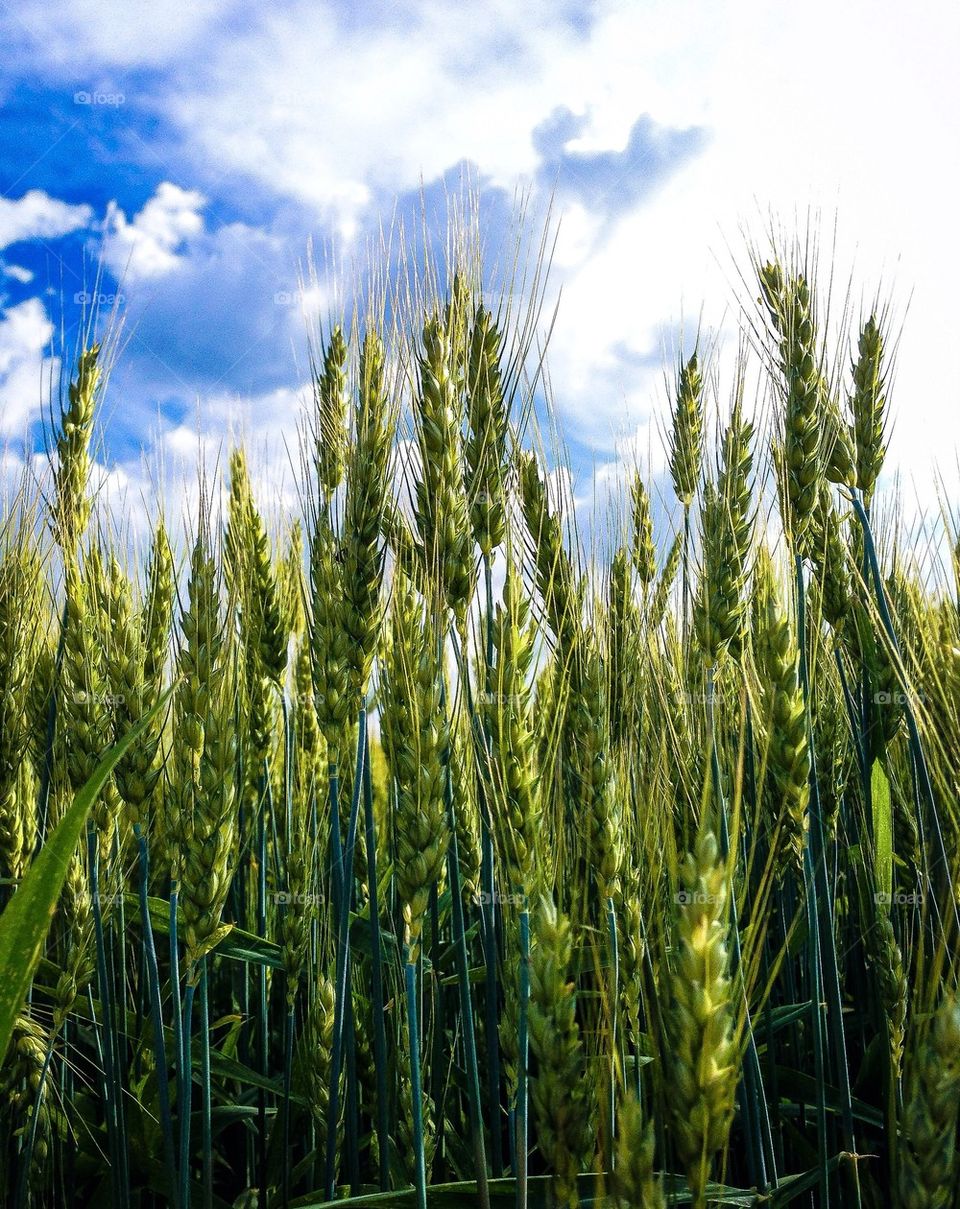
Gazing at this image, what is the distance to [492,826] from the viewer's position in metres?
1.52

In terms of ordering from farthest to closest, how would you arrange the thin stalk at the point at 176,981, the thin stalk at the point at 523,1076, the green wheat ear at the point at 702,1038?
1. the thin stalk at the point at 176,981
2. the thin stalk at the point at 523,1076
3. the green wheat ear at the point at 702,1038

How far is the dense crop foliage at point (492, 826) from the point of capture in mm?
1247

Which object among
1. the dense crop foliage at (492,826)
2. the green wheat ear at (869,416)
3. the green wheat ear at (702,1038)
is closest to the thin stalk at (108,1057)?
the dense crop foliage at (492,826)

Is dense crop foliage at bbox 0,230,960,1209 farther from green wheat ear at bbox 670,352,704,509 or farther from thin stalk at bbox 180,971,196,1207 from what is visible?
green wheat ear at bbox 670,352,704,509

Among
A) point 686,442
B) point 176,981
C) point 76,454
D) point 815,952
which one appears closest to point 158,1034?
point 176,981

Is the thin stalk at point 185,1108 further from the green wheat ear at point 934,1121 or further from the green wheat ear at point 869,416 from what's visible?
the green wheat ear at point 869,416

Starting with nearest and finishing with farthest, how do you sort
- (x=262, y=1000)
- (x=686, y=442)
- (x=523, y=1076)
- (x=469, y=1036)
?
1. (x=523, y=1076)
2. (x=469, y=1036)
3. (x=262, y=1000)
4. (x=686, y=442)

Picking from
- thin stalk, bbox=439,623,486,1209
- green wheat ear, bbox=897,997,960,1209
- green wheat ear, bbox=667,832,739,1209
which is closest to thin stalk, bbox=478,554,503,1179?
thin stalk, bbox=439,623,486,1209

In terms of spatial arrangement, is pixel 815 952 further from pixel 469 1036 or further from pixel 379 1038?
pixel 379 1038

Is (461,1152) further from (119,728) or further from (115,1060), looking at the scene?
(119,728)

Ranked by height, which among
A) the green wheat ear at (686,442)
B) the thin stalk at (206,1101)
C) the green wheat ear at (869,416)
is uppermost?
the green wheat ear at (686,442)

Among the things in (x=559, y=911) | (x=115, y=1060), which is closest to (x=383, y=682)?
(x=559, y=911)

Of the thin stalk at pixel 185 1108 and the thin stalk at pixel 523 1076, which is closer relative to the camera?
the thin stalk at pixel 523 1076

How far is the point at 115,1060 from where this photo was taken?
1.65m
